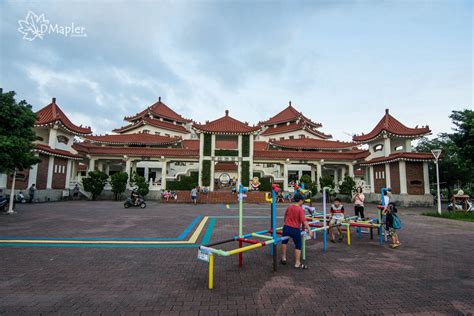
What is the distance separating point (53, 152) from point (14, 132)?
37.0 feet

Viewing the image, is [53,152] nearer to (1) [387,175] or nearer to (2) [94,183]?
(2) [94,183]

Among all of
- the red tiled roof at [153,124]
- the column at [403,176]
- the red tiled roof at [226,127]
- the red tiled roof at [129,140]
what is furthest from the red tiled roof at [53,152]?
the column at [403,176]

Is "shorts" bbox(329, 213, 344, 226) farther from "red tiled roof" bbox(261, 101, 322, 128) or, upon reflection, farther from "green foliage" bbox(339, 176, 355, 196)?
"red tiled roof" bbox(261, 101, 322, 128)

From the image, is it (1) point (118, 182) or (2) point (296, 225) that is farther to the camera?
(1) point (118, 182)

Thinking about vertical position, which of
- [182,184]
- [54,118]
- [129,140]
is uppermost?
[54,118]

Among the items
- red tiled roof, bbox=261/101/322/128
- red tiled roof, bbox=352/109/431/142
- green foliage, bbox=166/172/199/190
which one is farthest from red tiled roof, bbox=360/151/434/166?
green foliage, bbox=166/172/199/190

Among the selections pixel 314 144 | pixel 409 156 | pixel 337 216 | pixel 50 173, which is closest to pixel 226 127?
pixel 314 144

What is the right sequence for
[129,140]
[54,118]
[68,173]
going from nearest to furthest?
[54,118]
[68,173]
[129,140]

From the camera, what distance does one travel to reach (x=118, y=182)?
22.5m

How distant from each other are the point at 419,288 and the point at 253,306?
2.97 metres

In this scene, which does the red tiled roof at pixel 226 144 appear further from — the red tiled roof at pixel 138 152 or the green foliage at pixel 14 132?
the green foliage at pixel 14 132

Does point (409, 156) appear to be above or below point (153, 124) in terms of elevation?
below

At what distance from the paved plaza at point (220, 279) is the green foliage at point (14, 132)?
4579mm

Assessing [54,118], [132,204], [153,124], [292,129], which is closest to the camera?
[132,204]
